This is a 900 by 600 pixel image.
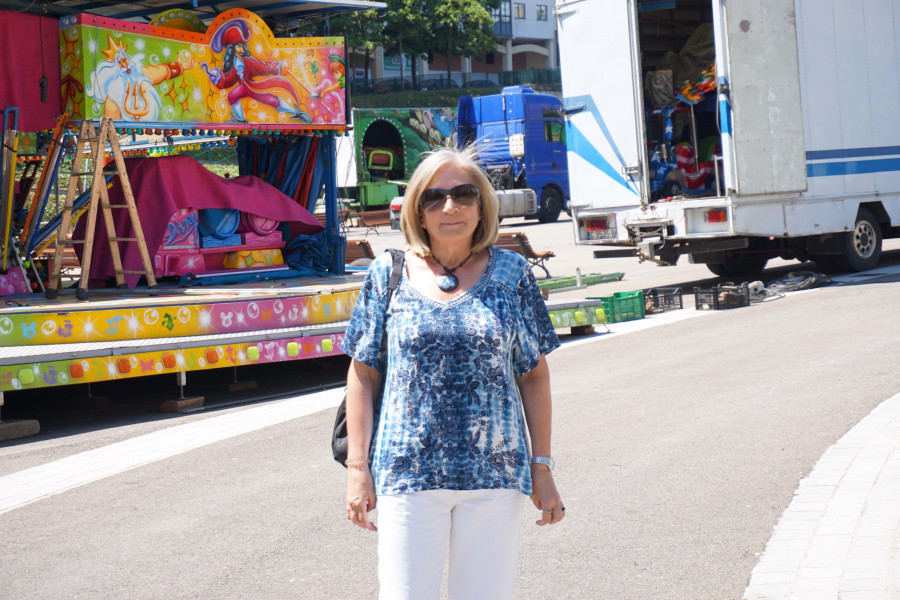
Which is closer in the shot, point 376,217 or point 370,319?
point 370,319

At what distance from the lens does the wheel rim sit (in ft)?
50.6

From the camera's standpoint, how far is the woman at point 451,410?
10.2 feet

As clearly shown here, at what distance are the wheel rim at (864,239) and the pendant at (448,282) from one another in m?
13.3

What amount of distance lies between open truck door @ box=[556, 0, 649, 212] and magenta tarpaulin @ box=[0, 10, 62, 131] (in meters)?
6.75

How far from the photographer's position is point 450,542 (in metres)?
3.19

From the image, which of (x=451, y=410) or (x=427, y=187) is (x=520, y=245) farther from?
(x=451, y=410)

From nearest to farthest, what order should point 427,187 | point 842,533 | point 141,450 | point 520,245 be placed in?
point 427,187 < point 842,533 < point 141,450 < point 520,245

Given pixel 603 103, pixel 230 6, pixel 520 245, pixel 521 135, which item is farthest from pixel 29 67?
pixel 521 135

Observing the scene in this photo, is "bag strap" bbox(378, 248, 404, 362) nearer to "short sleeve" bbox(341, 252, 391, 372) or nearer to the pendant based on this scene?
"short sleeve" bbox(341, 252, 391, 372)

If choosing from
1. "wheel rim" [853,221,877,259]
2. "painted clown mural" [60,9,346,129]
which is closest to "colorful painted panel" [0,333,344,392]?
"painted clown mural" [60,9,346,129]

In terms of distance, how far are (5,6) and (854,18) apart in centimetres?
1090

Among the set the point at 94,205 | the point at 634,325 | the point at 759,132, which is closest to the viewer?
the point at 94,205

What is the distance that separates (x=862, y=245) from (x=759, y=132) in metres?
2.99

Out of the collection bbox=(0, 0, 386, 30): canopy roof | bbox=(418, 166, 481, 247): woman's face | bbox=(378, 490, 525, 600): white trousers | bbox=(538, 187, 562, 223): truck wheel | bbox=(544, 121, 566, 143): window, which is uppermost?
bbox=(544, 121, 566, 143): window
